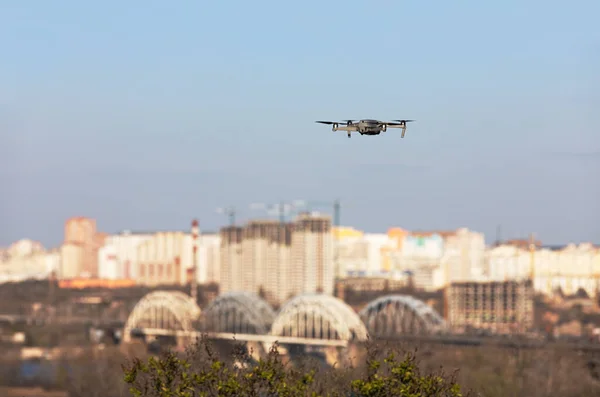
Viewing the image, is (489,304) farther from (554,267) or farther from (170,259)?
(170,259)

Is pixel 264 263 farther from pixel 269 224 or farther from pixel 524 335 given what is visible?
pixel 524 335

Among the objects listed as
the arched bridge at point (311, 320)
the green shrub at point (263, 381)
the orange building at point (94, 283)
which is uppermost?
the orange building at point (94, 283)

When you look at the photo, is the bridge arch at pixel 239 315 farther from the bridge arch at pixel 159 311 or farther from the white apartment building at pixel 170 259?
the white apartment building at pixel 170 259

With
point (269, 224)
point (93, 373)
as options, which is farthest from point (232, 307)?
point (269, 224)

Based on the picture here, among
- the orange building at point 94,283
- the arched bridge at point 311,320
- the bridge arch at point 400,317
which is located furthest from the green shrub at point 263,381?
the orange building at point 94,283

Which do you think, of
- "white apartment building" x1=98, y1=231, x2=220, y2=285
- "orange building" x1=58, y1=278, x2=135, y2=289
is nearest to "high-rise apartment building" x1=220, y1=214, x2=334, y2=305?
"orange building" x1=58, y1=278, x2=135, y2=289

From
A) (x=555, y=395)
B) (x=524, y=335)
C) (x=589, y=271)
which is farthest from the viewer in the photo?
(x=589, y=271)

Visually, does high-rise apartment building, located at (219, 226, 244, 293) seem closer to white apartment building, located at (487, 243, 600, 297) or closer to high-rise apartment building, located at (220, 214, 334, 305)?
high-rise apartment building, located at (220, 214, 334, 305)
